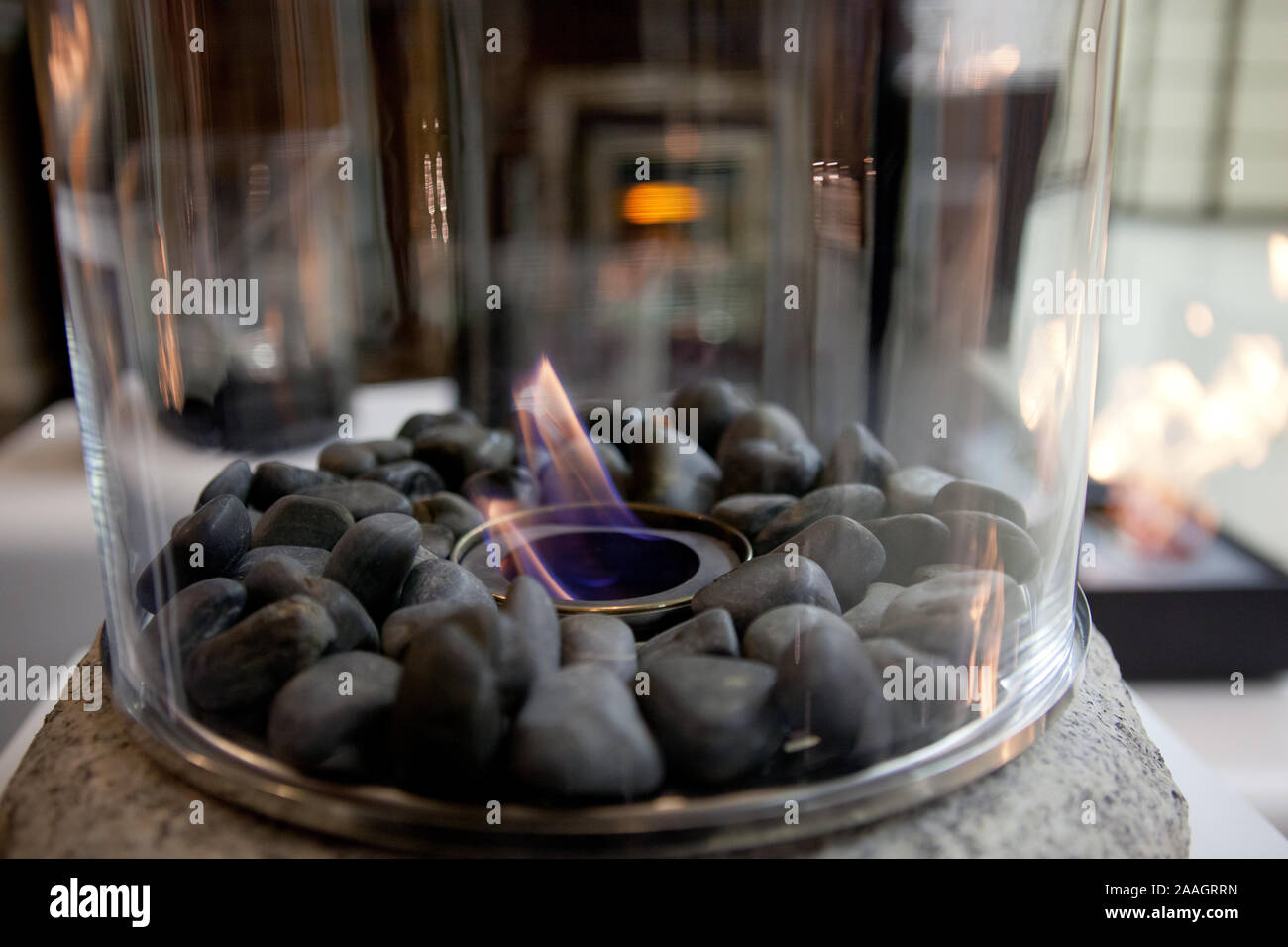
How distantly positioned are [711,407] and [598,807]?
571mm

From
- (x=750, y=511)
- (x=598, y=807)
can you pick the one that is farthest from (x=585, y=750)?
(x=750, y=511)

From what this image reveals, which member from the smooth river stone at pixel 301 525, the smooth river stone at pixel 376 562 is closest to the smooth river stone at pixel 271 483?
the smooth river stone at pixel 301 525

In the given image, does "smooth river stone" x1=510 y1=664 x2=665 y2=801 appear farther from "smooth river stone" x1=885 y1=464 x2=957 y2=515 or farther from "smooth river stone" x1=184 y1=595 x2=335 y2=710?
"smooth river stone" x1=885 y1=464 x2=957 y2=515

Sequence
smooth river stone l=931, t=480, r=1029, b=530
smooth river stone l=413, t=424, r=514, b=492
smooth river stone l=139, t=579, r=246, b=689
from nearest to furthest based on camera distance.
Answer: smooth river stone l=139, t=579, r=246, b=689 → smooth river stone l=931, t=480, r=1029, b=530 → smooth river stone l=413, t=424, r=514, b=492

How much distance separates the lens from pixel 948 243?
2.43 feet

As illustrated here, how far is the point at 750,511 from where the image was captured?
0.74 meters

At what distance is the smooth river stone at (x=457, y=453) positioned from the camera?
0.89 metres

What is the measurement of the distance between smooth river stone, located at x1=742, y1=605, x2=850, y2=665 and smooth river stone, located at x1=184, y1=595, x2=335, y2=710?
0.21 meters

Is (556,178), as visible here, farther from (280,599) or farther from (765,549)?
(280,599)

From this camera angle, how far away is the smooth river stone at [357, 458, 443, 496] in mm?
834

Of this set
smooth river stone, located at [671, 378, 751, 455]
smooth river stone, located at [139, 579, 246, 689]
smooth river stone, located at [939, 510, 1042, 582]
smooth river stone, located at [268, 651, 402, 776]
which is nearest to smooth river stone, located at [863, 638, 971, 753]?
smooth river stone, located at [939, 510, 1042, 582]

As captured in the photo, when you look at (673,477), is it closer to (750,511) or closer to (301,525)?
(750,511)
